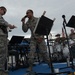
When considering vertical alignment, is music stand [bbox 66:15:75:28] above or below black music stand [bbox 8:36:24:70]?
above

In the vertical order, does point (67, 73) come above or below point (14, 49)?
below

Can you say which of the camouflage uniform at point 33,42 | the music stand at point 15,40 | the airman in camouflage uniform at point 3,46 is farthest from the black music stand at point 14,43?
the airman in camouflage uniform at point 3,46

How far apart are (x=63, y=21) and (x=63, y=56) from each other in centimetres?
447

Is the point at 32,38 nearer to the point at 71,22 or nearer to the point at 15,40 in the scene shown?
the point at 15,40

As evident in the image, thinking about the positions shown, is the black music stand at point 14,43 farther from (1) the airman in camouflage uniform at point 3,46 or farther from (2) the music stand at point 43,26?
(1) the airman in camouflage uniform at point 3,46

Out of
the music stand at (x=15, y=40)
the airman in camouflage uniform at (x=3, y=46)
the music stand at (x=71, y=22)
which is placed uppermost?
the music stand at (x=71, y=22)

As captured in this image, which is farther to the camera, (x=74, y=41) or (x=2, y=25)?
(x=74, y=41)

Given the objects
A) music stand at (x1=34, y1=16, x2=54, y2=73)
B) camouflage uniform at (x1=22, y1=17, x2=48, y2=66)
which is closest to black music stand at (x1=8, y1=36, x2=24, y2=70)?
camouflage uniform at (x1=22, y1=17, x2=48, y2=66)

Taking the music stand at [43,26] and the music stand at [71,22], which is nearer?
the music stand at [43,26]

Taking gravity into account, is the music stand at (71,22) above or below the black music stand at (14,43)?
above

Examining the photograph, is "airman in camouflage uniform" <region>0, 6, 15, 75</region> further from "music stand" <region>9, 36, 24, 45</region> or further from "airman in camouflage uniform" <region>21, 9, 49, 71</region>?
"music stand" <region>9, 36, 24, 45</region>

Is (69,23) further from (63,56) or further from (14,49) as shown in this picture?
(63,56)

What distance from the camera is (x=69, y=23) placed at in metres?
4.93

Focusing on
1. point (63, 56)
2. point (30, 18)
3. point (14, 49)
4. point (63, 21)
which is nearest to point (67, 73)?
Answer: point (63, 21)
